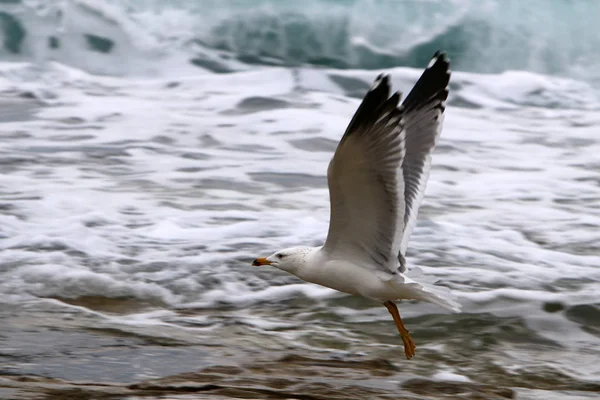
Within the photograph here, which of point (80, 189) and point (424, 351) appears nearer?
point (424, 351)

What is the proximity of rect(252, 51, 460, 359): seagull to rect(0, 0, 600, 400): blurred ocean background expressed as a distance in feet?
1.17

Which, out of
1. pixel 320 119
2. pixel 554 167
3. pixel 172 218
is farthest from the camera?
pixel 320 119

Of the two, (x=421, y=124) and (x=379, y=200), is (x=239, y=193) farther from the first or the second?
(x=379, y=200)

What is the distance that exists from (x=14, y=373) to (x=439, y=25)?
41.9 feet

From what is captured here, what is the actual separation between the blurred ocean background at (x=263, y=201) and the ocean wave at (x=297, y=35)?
1.6 inches

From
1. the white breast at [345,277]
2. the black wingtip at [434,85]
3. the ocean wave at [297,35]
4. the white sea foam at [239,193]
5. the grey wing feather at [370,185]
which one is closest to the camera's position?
the grey wing feather at [370,185]

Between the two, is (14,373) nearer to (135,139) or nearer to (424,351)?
(424,351)

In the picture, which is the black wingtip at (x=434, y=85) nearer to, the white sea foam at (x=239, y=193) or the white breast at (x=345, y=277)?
the white breast at (x=345, y=277)

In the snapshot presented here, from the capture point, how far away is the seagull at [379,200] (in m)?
3.77

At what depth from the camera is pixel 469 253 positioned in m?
6.48

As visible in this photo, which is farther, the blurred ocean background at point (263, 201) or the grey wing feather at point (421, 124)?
the grey wing feather at point (421, 124)

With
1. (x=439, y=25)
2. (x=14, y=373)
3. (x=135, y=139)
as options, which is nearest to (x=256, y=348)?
(x=14, y=373)

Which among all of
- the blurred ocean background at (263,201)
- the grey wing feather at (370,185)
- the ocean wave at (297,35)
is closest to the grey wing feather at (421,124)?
the grey wing feather at (370,185)

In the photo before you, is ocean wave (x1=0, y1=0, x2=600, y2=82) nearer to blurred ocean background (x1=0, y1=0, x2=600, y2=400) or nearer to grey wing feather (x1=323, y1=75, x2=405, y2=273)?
blurred ocean background (x1=0, y1=0, x2=600, y2=400)
